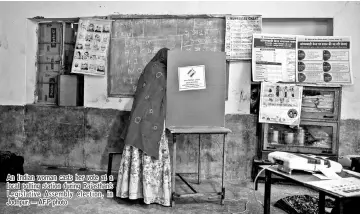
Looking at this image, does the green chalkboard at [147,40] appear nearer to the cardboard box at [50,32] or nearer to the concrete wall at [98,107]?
the concrete wall at [98,107]

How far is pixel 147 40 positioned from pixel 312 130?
2483 millimetres

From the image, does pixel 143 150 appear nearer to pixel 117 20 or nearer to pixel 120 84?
pixel 120 84

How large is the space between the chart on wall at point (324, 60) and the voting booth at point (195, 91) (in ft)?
4.43

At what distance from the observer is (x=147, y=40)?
4.34 m

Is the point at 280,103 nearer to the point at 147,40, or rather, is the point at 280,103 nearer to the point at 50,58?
the point at 147,40

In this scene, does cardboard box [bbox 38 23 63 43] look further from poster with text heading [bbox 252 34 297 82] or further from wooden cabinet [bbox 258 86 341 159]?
wooden cabinet [bbox 258 86 341 159]

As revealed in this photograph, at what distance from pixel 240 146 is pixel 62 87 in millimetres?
2644

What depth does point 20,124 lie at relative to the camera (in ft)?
15.3

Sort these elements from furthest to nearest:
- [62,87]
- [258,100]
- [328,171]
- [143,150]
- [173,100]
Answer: [62,87] < [258,100] < [173,100] < [143,150] < [328,171]

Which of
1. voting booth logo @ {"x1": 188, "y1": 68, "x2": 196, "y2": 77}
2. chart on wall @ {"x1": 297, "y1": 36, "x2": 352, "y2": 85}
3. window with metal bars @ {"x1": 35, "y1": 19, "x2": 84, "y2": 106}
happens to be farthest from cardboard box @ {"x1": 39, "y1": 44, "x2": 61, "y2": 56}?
chart on wall @ {"x1": 297, "y1": 36, "x2": 352, "y2": 85}

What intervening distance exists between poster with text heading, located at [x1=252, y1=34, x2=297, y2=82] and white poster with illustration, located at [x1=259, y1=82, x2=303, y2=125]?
0.39 ft

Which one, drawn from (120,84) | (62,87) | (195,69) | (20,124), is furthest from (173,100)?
(20,124)

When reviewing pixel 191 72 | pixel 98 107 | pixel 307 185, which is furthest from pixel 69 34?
pixel 307 185

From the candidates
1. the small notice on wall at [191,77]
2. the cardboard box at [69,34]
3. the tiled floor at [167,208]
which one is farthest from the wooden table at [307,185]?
the cardboard box at [69,34]
